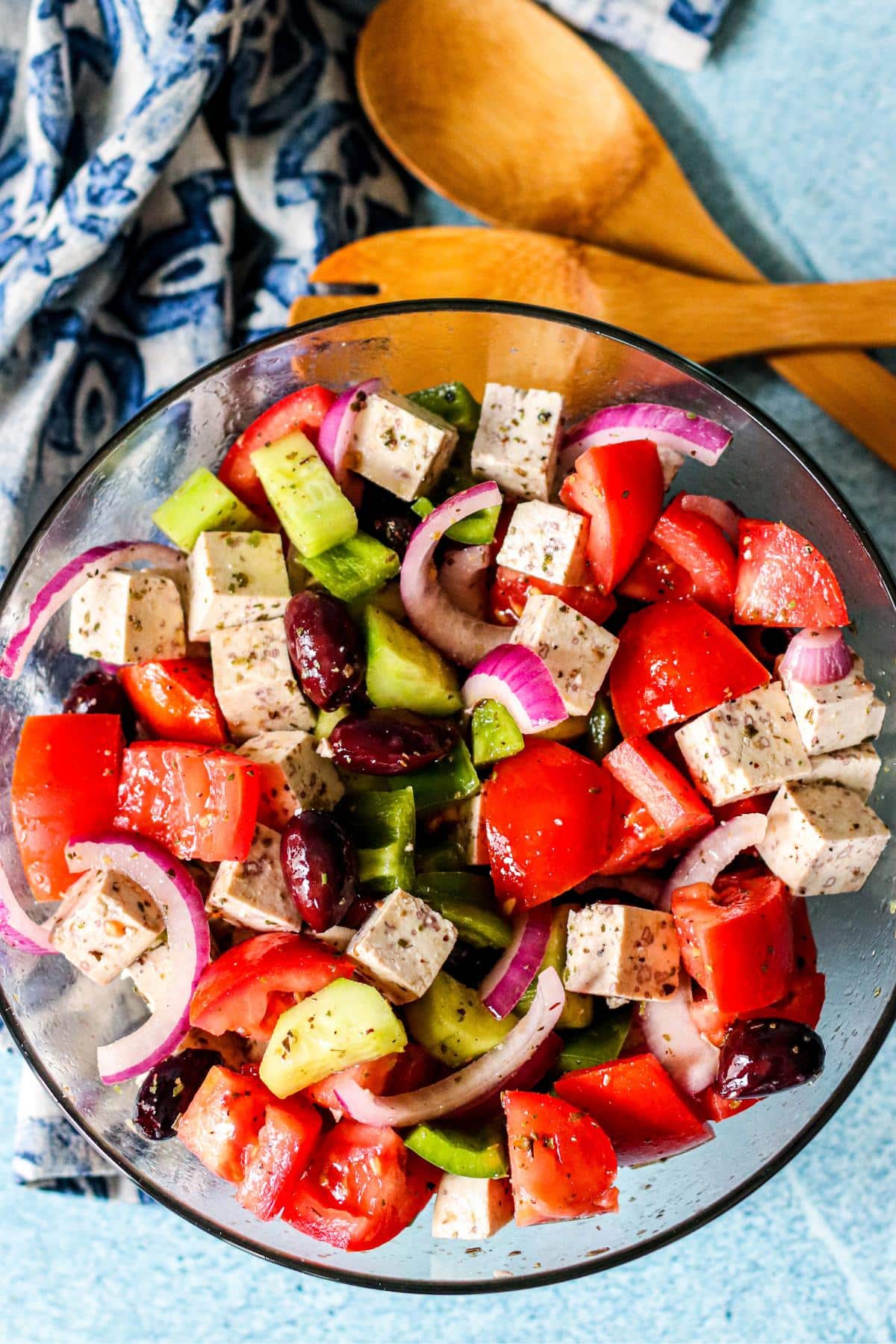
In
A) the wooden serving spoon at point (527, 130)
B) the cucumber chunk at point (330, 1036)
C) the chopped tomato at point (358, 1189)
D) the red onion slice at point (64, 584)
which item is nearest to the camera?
the cucumber chunk at point (330, 1036)

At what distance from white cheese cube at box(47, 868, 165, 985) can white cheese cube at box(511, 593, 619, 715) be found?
690 millimetres

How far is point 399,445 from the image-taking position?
1749 millimetres

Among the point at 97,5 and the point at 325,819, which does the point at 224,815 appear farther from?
the point at 97,5

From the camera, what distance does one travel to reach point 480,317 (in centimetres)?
190

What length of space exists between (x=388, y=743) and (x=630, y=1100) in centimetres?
64

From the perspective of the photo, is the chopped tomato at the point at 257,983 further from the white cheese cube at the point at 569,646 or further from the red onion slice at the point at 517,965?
the white cheese cube at the point at 569,646

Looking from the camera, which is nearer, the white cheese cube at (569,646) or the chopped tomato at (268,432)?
the white cheese cube at (569,646)

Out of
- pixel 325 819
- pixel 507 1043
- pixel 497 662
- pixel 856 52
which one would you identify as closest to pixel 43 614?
pixel 325 819

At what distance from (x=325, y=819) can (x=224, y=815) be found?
0.50 feet

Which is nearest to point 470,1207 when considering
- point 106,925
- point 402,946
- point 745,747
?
point 402,946

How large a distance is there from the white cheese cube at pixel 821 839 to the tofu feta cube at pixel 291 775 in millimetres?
671

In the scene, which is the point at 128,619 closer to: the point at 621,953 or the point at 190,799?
the point at 190,799

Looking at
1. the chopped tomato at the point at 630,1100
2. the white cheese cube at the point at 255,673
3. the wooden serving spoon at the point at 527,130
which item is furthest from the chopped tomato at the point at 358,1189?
the wooden serving spoon at the point at 527,130

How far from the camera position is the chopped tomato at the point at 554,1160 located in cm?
161
